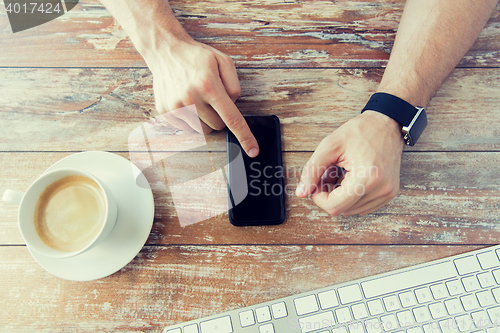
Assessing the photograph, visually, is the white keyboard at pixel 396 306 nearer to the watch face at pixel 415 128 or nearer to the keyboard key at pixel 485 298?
the keyboard key at pixel 485 298

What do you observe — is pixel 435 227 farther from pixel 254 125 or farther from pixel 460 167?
pixel 254 125

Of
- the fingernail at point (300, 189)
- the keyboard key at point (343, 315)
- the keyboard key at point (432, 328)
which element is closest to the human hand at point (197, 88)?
the fingernail at point (300, 189)

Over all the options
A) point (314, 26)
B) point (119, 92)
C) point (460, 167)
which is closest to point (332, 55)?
point (314, 26)

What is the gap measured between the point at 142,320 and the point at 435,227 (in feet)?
2.12

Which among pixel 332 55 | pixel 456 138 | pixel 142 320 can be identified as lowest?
pixel 142 320

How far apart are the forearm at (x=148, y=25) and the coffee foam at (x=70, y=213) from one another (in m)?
0.31

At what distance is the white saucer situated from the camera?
1.80 ft

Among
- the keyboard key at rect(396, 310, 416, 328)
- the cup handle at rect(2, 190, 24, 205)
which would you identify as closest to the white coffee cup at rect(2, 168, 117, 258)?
the cup handle at rect(2, 190, 24, 205)

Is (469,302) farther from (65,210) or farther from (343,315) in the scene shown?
(65,210)

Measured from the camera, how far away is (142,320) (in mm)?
566

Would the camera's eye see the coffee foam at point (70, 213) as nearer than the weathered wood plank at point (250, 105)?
Yes

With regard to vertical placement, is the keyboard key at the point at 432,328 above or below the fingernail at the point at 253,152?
below

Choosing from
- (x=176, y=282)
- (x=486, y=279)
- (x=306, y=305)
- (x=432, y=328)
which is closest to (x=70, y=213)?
(x=176, y=282)

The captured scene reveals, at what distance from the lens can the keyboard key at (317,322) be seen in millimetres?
508
